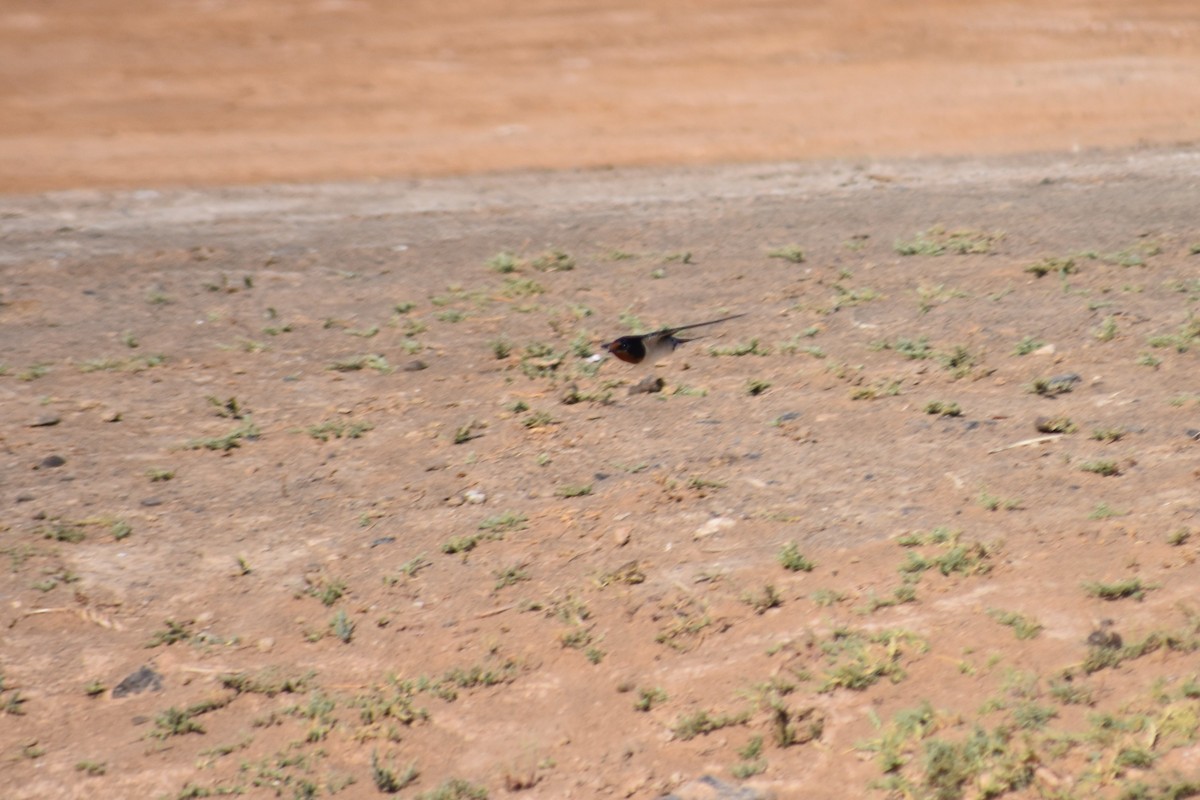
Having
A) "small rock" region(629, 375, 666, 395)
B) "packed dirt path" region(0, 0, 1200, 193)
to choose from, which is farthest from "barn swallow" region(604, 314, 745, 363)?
"packed dirt path" region(0, 0, 1200, 193)

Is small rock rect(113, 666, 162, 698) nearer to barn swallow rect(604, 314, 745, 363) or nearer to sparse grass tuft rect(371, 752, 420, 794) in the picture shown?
sparse grass tuft rect(371, 752, 420, 794)

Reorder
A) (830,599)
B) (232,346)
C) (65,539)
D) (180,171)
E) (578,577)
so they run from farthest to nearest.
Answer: (180,171) < (232,346) < (65,539) < (578,577) < (830,599)

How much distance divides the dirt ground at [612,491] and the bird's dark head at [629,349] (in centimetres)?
8

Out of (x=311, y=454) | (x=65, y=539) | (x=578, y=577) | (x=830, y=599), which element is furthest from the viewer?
(x=311, y=454)

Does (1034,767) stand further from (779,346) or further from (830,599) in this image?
(779,346)

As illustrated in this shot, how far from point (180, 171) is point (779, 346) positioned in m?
8.20

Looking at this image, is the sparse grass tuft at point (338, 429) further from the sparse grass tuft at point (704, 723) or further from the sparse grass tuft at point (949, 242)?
the sparse grass tuft at point (949, 242)

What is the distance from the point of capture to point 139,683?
14.2 feet

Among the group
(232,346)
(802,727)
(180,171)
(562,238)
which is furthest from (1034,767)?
(180,171)

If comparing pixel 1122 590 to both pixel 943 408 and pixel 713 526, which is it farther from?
pixel 943 408

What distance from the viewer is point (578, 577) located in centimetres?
459

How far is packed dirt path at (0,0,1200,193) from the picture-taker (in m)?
12.9

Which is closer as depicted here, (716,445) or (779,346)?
(716,445)

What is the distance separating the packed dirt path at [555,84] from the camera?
12945 millimetres
